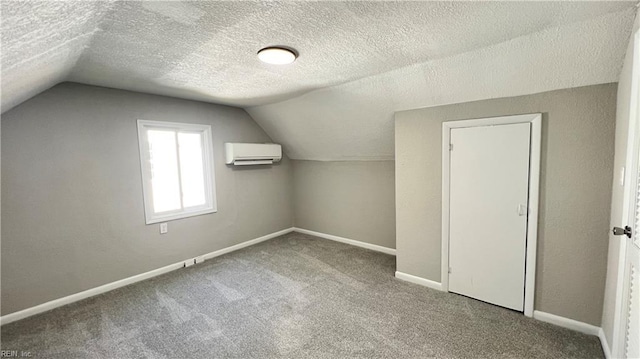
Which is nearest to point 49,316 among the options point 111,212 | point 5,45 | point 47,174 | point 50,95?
point 111,212

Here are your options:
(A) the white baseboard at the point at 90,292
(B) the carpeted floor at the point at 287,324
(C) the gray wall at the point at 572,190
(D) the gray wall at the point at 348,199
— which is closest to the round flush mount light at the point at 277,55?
(C) the gray wall at the point at 572,190

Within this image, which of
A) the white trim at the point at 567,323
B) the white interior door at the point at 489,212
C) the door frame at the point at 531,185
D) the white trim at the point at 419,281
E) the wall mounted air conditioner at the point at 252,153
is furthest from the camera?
the wall mounted air conditioner at the point at 252,153

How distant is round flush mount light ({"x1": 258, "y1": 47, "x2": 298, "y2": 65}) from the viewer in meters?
1.91

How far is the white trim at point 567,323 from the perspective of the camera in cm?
204

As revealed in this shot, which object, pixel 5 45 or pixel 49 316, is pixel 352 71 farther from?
pixel 49 316

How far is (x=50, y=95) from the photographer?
254cm

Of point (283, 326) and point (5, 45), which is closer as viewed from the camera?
point (5, 45)

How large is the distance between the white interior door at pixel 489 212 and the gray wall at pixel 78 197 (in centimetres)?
316

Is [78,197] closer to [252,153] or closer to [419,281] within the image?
[252,153]

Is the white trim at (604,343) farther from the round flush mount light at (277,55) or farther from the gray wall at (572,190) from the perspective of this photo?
the round flush mount light at (277,55)

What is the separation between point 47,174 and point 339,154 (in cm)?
333

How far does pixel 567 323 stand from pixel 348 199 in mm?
2774

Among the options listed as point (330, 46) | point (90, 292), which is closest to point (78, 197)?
point (90, 292)

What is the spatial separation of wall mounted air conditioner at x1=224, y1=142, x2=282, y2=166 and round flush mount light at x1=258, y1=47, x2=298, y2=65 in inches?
79.3
